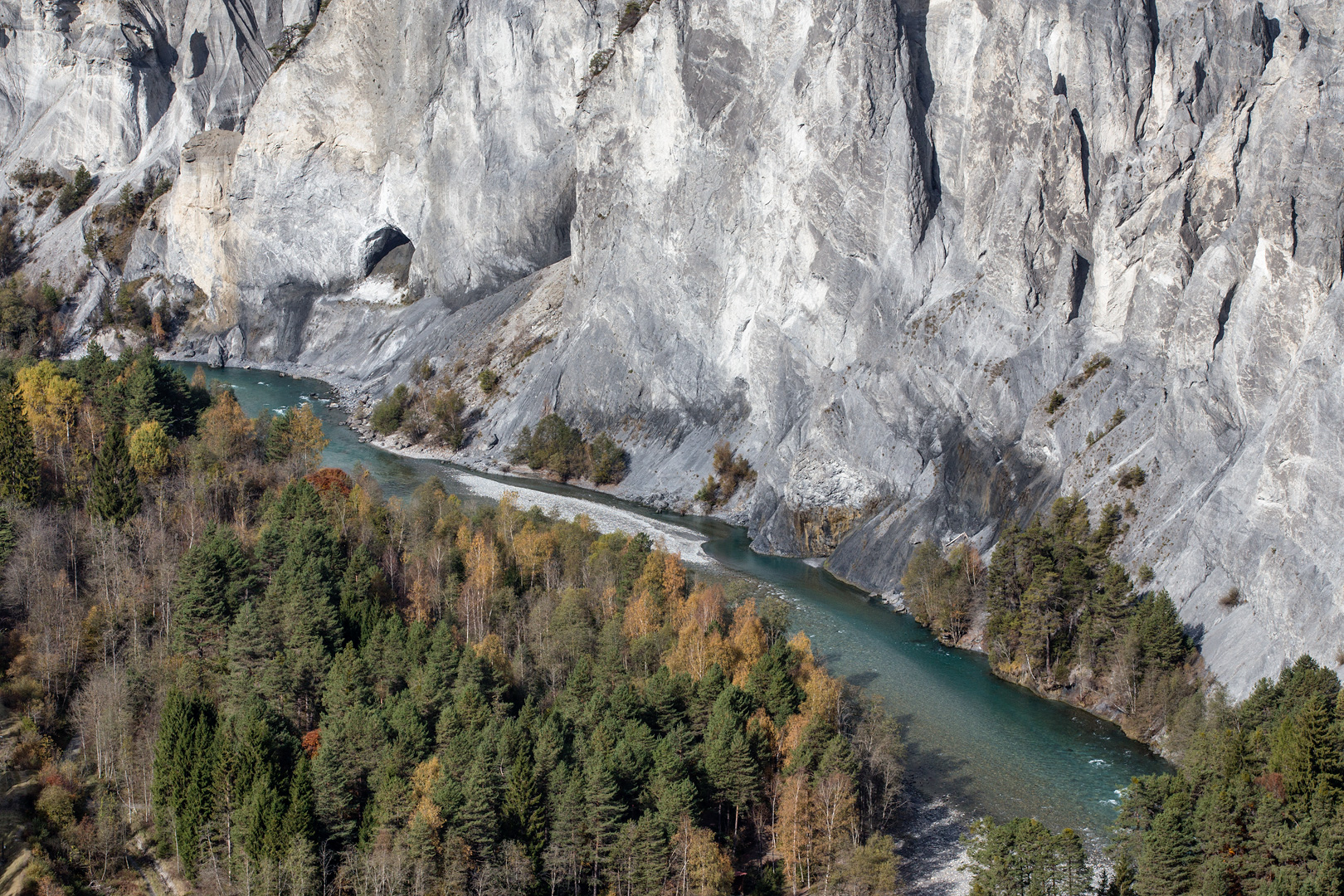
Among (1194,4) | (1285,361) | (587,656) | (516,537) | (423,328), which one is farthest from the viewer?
(423,328)

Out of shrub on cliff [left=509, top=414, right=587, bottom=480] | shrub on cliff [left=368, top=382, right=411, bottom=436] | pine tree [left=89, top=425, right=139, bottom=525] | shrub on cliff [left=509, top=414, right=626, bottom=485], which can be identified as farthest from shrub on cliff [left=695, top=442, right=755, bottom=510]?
pine tree [left=89, top=425, right=139, bottom=525]

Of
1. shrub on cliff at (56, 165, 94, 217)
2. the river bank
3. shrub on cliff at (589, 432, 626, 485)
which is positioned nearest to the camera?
the river bank

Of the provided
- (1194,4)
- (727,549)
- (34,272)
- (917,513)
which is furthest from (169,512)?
(34,272)

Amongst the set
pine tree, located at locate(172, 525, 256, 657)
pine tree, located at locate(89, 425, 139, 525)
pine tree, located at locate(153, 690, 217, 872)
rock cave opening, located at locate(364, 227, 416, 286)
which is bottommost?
pine tree, located at locate(153, 690, 217, 872)

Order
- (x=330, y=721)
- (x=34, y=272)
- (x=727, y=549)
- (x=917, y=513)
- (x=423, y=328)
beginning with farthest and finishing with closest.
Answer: (x=34, y=272), (x=423, y=328), (x=727, y=549), (x=917, y=513), (x=330, y=721)

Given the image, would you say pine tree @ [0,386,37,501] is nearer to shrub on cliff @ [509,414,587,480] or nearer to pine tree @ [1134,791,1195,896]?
shrub on cliff @ [509,414,587,480]

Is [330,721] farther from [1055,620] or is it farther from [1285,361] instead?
[1285,361]
